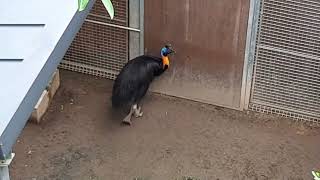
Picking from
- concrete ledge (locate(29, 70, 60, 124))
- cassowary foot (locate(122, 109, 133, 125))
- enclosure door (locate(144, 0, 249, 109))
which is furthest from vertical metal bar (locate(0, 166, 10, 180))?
enclosure door (locate(144, 0, 249, 109))

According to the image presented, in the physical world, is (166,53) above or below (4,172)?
below

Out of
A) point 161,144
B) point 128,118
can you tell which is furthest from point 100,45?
point 161,144

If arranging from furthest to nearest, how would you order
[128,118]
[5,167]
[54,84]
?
[54,84], [128,118], [5,167]

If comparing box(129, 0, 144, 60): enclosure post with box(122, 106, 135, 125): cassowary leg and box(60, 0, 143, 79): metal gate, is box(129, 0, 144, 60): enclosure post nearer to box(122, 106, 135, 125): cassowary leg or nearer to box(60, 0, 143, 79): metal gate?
box(60, 0, 143, 79): metal gate

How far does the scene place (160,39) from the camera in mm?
7043

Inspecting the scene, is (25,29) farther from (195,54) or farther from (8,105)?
(195,54)

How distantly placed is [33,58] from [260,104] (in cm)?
328

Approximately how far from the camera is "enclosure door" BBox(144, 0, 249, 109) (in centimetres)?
667

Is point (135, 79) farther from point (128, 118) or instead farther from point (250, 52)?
point (250, 52)

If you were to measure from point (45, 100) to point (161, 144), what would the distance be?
121 centimetres

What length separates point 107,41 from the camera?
7.32m

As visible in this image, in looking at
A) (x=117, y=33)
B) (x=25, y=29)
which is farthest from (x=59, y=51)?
(x=117, y=33)

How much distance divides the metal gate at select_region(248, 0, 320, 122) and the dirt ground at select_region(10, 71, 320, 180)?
17 cm

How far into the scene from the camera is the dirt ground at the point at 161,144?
6508mm
